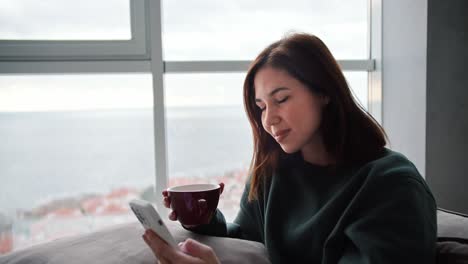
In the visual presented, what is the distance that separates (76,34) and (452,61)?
1.39 metres

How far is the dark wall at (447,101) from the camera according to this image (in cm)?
159

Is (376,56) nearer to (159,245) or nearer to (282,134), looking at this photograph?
(282,134)

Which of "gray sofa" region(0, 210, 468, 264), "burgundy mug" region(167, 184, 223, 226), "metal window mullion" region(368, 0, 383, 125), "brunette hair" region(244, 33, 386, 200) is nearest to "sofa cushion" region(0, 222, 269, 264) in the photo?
"gray sofa" region(0, 210, 468, 264)

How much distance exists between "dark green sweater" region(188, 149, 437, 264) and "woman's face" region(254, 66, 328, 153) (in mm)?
137

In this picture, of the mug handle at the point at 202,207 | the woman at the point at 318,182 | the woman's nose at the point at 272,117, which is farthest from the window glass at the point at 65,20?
the mug handle at the point at 202,207

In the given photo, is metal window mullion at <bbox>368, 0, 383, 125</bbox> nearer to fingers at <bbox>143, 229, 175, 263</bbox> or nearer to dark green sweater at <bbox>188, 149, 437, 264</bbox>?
dark green sweater at <bbox>188, 149, 437, 264</bbox>

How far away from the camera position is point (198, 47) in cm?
162

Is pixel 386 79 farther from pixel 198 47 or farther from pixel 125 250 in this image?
pixel 125 250

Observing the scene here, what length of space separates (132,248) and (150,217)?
0.27 meters

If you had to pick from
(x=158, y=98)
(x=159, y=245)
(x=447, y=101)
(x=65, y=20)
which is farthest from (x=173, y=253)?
(x=447, y=101)

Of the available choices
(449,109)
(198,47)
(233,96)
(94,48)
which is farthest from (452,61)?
(94,48)

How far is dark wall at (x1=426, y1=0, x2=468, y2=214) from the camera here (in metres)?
1.59

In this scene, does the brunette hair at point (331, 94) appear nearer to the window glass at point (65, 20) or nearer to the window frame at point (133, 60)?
the window frame at point (133, 60)

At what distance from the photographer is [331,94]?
101 cm
